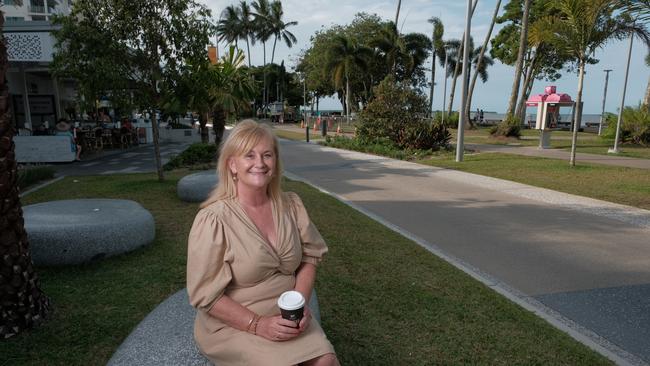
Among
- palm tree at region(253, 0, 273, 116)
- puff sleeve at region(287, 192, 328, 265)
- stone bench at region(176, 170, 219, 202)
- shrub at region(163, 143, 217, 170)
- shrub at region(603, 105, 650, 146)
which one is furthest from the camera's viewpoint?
palm tree at region(253, 0, 273, 116)

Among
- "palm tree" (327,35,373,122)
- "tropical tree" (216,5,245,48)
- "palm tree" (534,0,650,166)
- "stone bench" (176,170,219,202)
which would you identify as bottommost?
"stone bench" (176,170,219,202)

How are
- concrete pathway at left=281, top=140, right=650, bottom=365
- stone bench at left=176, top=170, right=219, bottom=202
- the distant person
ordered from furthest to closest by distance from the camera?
the distant person < stone bench at left=176, top=170, right=219, bottom=202 < concrete pathway at left=281, top=140, right=650, bottom=365

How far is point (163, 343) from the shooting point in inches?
90.8

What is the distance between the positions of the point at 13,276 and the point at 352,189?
24.6 feet

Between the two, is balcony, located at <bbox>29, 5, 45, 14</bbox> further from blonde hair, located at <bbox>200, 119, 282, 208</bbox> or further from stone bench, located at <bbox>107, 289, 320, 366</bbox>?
blonde hair, located at <bbox>200, 119, 282, 208</bbox>

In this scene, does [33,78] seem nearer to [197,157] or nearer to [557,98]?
[197,157]

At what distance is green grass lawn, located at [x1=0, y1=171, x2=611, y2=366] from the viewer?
2930mm

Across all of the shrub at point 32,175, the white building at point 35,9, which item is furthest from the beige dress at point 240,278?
the white building at point 35,9

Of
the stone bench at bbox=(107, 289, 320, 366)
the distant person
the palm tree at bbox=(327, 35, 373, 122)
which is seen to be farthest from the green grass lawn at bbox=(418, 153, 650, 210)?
the palm tree at bbox=(327, 35, 373, 122)

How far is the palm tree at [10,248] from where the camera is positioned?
2.84 m

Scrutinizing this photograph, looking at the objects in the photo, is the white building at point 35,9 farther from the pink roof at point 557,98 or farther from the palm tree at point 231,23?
the pink roof at point 557,98

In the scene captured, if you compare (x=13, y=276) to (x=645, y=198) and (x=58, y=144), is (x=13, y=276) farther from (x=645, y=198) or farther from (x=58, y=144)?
(x=58, y=144)

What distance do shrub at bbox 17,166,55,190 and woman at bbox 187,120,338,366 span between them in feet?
28.7

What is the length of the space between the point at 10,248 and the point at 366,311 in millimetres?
2712
